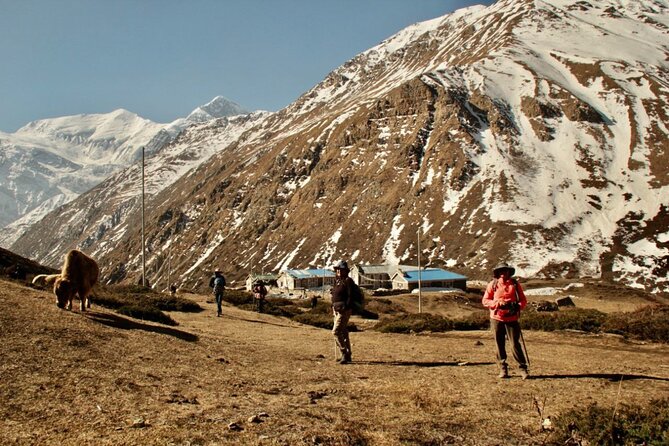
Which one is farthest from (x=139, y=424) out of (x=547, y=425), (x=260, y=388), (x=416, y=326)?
(x=416, y=326)

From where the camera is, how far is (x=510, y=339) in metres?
12.8

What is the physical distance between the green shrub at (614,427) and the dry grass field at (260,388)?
41 centimetres

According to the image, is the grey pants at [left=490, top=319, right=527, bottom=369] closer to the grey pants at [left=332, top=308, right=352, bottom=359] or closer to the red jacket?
the red jacket

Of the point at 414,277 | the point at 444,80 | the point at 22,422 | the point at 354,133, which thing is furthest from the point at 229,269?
the point at 22,422

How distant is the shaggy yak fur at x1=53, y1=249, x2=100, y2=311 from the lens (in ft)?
54.6

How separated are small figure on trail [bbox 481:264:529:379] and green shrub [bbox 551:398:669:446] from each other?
403 cm

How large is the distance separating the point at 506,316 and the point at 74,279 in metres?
13.6

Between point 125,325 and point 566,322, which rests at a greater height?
point 125,325

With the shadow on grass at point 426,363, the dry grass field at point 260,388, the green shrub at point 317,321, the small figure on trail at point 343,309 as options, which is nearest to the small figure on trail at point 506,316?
the dry grass field at point 260,388

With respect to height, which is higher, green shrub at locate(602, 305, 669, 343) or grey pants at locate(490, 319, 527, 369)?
grey pants at locate(490, 319, 527, 369)

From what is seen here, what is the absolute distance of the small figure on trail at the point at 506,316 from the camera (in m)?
12.6

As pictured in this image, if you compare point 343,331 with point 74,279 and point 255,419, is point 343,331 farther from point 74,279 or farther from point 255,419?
point 74,279

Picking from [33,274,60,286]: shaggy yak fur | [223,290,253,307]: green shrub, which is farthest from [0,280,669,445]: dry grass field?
[223,290,253,307]: green shrub

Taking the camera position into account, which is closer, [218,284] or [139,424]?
[139,424]
